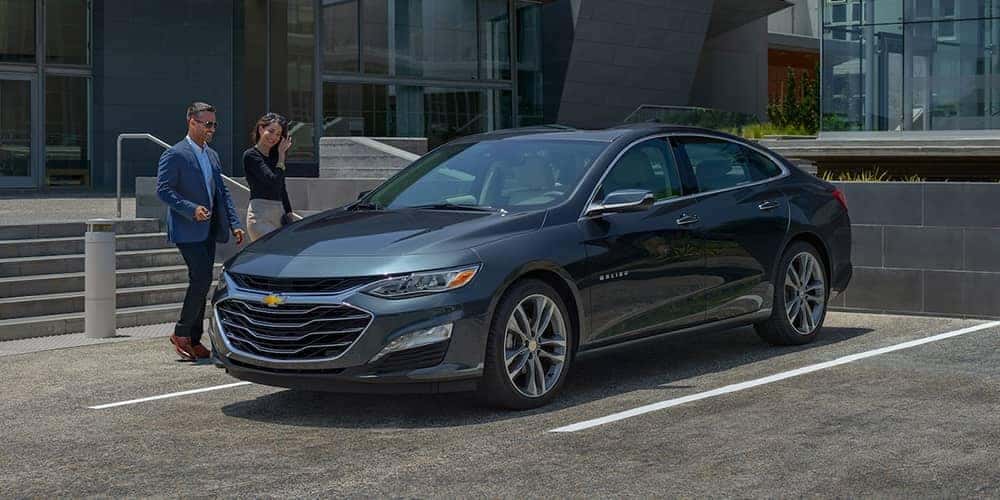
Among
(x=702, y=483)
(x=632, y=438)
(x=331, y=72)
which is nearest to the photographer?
(x=702, y=483)

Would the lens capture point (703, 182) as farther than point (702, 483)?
Yes

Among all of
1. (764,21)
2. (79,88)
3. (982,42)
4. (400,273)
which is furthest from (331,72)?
(400,273)

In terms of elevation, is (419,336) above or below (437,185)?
below

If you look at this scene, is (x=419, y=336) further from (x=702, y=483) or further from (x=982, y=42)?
(x=982, y=42)

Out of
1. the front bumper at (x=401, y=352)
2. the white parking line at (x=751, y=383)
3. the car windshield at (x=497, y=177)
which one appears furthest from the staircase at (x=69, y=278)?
the white parking line at (x=751, y=383)

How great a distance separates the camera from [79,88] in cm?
2866

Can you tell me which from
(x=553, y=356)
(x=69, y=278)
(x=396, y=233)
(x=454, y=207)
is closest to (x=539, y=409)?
(x=553, y=356)

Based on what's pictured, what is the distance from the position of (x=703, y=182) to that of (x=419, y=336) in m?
2.88

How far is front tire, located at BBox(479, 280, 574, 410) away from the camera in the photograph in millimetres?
7523

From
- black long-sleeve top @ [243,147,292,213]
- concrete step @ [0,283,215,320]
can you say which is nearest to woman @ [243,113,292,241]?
black long-sleeve top @ [243,147,292,213]

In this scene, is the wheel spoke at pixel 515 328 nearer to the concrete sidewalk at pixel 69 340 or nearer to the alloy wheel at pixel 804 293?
the alloy wheel at pixel 804 293

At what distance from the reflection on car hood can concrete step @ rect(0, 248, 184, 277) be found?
17.4 ft

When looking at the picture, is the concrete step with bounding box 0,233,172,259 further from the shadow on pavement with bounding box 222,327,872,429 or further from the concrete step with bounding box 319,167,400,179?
the shadow on pavement with bounding box 222,327,872,429

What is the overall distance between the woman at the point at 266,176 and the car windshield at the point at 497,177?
1.49m
